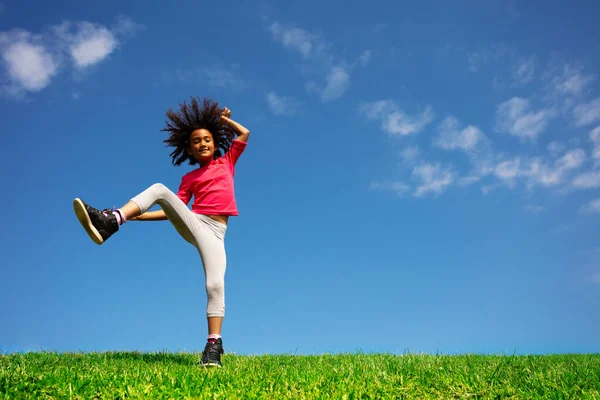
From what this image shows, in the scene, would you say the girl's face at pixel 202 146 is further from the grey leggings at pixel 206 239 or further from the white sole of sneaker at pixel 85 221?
the white sole of sneaker at pixel 85 221

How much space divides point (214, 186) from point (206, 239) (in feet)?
2.22

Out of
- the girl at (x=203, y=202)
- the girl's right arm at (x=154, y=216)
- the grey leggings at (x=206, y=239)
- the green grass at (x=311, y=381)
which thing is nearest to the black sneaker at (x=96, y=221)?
the girl at (x=203, y=202)

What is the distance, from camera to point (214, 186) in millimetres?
6125

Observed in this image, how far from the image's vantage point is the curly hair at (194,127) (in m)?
6.83

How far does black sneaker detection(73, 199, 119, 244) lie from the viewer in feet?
15.9

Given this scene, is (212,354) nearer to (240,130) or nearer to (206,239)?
(206,239)

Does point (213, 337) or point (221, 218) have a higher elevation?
point (221, 218)

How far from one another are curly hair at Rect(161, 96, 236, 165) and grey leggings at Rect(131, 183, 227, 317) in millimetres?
1379

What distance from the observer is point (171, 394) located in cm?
365

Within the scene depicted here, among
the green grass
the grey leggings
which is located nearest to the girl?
the grey leggings

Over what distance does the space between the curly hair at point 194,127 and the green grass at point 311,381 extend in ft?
8.88

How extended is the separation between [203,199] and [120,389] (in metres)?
2.78

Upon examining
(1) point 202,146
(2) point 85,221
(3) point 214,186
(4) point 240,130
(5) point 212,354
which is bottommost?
(5) point 212,354

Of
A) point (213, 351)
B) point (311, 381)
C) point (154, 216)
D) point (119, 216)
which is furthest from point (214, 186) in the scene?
point (311, 381)
